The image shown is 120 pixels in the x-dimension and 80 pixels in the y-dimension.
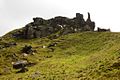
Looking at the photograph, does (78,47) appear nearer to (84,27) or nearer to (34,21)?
(84,27)

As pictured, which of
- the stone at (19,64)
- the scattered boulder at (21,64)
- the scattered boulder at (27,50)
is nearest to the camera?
the scattered boulder at (21,64)

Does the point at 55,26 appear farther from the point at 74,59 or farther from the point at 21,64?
the point at 21,64

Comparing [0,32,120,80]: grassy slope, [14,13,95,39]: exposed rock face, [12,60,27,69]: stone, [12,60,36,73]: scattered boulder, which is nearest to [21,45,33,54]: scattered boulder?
[0,32,120,80]: grassy slope

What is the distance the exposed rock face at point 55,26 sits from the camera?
501ft

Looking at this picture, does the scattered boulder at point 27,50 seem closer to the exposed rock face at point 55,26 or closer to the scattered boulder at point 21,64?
the scattered boulder at point 21,64

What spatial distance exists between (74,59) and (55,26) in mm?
71604

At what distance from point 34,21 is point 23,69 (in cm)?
8711

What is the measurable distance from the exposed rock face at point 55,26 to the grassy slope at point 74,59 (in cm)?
638

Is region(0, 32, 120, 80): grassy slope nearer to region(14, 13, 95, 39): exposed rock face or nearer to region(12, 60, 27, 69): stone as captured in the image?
region(12, 60, 27, 69): stone

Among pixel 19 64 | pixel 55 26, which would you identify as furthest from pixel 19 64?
pixel 55 26

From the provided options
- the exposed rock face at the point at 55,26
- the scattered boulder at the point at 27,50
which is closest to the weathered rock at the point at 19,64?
the scattered boulder at the point at 27,50

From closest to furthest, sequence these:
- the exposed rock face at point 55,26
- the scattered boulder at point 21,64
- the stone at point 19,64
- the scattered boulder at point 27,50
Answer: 1. the scattered boulder at point 21,64
2. the stone at point 19,64
3. the scattered boulder at point 27,50
4. the exposed rock face at point 55,26

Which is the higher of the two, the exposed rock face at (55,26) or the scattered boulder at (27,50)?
A: the exposed rock face at (55,26)

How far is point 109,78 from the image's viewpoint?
48.7 meters
